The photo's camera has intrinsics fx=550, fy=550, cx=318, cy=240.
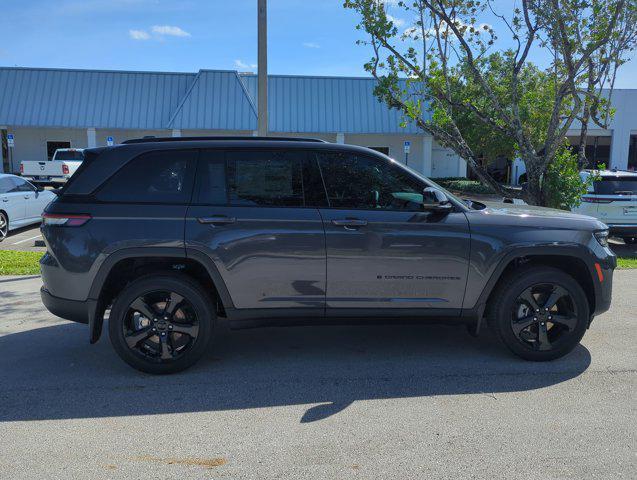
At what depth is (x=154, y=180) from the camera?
4.60 m

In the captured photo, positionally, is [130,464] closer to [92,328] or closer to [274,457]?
[274,457]

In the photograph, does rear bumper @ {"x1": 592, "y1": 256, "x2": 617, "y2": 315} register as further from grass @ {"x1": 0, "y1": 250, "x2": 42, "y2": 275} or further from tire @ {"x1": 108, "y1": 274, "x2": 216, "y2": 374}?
grass @ {"x1": 0, "y1": 250, "x2": 42, "y2": 275}

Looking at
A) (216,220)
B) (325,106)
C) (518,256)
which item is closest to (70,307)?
(216,220)

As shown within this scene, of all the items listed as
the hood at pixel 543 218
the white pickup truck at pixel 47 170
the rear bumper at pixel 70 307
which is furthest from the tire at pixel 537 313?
the white pickup truck at pixel 47 170

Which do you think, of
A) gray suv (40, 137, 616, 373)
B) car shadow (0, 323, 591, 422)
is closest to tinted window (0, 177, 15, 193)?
car shadow (0, 323, 591, 422)

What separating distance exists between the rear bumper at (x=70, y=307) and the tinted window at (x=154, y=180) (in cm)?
89

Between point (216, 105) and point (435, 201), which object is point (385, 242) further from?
point (216, 105)

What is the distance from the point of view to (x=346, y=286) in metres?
4.59

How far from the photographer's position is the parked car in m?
11.5

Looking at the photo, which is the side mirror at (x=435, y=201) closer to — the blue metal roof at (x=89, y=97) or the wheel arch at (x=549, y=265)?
the wheel arch at (x=549, y=265)

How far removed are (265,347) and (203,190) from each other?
172cm

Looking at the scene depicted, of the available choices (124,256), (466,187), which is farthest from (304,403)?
(466,187)

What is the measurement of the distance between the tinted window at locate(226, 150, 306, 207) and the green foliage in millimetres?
6695

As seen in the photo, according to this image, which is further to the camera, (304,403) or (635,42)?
(635,42)
